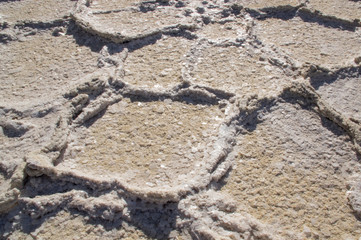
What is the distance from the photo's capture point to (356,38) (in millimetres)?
1642

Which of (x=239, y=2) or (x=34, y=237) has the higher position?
(x=239, y=2)

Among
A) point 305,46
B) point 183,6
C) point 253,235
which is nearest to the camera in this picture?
point 253,235

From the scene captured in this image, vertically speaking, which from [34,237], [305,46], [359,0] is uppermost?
[359,0]

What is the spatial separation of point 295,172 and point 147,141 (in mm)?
462

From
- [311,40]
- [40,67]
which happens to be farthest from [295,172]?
[40,67]

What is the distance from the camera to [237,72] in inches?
56.7

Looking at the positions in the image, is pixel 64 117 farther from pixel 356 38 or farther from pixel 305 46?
pixel 356 38

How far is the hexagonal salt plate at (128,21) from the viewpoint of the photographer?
163cm

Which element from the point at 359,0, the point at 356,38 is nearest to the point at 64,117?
the point at 356,38

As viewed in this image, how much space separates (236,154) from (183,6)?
0.96 m

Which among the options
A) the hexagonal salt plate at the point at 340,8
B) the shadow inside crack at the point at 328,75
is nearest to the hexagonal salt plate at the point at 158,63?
the shadow inside crack at the point at 328,75

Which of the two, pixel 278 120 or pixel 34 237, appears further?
pixel 278 120

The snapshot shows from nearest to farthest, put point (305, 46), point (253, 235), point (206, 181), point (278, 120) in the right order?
point (253, 235) < point (206, 181) < point (278, 120) < point (305, 46)

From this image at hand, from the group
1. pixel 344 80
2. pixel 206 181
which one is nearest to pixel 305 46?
pixel 344 80
